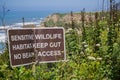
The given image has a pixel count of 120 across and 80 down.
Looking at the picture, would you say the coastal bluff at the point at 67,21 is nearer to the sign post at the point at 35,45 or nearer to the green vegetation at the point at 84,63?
the green vegetation at the point at 84,63

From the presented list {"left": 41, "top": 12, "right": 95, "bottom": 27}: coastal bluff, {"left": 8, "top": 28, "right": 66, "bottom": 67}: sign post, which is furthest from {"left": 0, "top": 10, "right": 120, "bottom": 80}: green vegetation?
{"left": 41, "top": 12, "right": 95, "bottom": 27}: coastal bluff

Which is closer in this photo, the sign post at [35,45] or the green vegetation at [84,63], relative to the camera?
the sign post at [35,45]

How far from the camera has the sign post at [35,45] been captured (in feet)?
15.8

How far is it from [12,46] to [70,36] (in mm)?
3211

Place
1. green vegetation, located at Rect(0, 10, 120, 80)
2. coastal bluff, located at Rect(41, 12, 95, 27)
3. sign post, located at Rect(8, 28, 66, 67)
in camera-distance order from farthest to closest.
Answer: coastal bluff, located at Rect(41, 12, 95, 27)
green vegetation, located at Rect(0, 10, 120, 80)
sign post, located at Rect(8, 28, 66, 67)

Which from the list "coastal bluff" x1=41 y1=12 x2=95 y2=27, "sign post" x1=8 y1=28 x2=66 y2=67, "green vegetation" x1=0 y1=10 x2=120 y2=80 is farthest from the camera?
"coastal bluff" x1=41 y1=12 x2=95 y2=27

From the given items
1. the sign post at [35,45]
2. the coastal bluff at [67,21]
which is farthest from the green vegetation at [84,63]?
the coastal bluff at [67,21]

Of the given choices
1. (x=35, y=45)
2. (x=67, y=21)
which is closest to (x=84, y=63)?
(x=35, y=45)

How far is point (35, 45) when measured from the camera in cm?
498

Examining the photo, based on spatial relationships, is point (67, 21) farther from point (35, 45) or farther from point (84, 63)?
point (35, 45)

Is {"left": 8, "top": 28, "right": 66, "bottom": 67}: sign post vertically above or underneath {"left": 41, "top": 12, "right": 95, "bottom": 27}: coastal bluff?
underneath

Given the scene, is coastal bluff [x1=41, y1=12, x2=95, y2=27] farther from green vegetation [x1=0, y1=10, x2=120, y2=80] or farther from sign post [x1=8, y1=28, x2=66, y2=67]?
Result: sign post [x1=8, y1=28, x2=66, y2=67]

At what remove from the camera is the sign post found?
482cm

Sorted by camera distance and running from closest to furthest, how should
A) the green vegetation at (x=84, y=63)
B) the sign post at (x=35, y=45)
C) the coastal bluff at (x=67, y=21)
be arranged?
the sign post at (x=35, y=45), the green vegetation at (x=84, y=63), the coastal bluff at (x=67, y=21)
